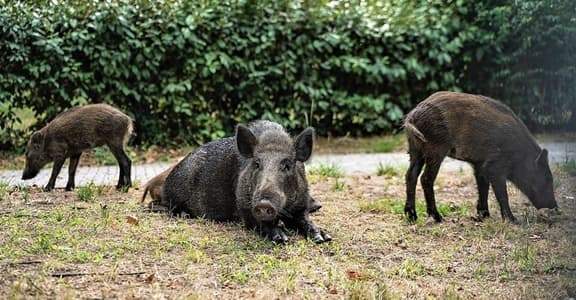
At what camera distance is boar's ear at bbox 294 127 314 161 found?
23.2ft

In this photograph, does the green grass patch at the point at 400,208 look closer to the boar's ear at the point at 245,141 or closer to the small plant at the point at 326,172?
the boar's ear at the point at 245,141

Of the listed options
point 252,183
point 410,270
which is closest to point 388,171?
point 252,183

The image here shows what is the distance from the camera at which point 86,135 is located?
9.37 m

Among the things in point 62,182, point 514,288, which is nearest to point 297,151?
point 514,288

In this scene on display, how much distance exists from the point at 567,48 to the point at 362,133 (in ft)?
11.2

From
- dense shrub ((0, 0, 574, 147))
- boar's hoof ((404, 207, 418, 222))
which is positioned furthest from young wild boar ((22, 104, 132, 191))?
boar's hoof ((404, 207, 418, 222))

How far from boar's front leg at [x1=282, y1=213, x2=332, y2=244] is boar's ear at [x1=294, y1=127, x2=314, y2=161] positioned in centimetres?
48

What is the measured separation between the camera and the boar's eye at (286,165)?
22.4ft

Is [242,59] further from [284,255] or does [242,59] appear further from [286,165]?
[284,255]

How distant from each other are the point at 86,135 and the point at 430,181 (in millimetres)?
3936

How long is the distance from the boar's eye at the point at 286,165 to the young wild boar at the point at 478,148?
1188 mm

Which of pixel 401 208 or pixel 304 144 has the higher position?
pixel 304 144

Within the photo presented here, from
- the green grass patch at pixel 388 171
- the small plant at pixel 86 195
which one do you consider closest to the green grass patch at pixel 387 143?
the green grass patch at pixel 388 171

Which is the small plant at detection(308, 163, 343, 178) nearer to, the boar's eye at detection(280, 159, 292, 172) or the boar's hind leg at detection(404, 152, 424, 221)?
the boar's hind leg at detection(404, 152, 424, 221)
